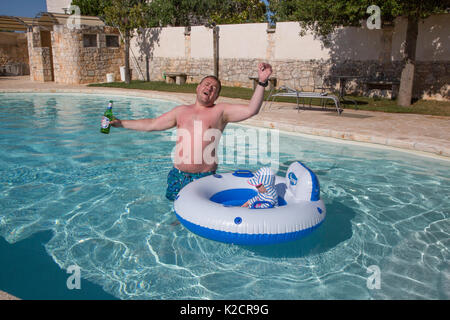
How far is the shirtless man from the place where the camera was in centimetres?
347

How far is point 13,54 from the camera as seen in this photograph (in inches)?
1083

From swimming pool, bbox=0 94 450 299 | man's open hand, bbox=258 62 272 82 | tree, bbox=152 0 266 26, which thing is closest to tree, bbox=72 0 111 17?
tree, bbox=152 0 266 26

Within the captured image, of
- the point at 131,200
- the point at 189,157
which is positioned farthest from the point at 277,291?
the point at 131,200

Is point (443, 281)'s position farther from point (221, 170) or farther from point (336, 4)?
point (336, 4)

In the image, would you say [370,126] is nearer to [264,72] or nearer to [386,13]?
[386,13]

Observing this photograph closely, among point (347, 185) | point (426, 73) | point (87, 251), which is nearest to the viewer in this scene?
point (87, 251)

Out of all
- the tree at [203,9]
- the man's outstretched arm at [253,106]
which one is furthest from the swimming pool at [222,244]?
the tree at [203,9]

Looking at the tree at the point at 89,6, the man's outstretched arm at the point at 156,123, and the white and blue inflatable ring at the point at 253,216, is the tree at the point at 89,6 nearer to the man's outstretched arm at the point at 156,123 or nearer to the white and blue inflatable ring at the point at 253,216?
the man's outstretched arm at the point at 156,123

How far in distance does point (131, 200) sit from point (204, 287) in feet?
6.70

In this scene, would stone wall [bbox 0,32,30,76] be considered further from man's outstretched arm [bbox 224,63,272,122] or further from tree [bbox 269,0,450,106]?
man's outstretched arm [bbox 224,63,272,122]

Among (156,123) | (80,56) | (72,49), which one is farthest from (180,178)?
(72,49)

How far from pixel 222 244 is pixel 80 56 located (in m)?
17.8

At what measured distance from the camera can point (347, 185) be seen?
5.23 metres

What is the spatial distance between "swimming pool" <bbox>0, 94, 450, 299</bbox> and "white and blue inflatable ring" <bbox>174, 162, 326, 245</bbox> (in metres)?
0.33
